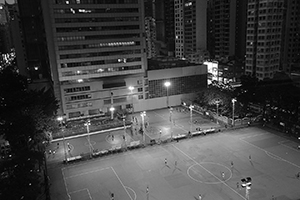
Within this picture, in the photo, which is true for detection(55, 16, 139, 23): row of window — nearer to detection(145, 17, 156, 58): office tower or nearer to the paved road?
the paved road

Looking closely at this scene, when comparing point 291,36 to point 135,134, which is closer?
point 135,134

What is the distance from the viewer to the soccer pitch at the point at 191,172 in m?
35.2

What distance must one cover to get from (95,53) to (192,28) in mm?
67797

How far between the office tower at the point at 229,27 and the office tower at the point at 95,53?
192 feet

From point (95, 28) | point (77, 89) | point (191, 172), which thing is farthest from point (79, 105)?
point (191, 172)

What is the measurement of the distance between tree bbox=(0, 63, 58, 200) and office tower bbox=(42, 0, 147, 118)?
12257 millimetres

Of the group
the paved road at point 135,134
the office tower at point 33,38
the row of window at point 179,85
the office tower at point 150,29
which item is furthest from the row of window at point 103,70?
the office tower at point 150,29

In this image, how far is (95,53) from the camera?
7100 cm

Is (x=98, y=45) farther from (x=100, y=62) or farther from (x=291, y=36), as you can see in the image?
(x=291, y=36)

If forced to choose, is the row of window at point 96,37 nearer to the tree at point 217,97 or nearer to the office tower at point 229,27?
the tree at point 217,97

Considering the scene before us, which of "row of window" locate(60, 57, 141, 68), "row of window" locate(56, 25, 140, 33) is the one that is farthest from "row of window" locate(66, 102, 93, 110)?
"row of window" locate(56, 25, 140, 33)

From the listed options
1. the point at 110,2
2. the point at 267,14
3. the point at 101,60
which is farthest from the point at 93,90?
the point at 267,14

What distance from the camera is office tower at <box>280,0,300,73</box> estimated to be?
305 feet

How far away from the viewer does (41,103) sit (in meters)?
53.1
